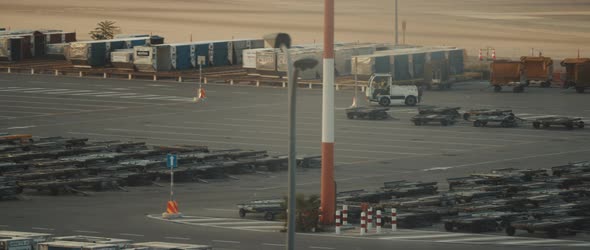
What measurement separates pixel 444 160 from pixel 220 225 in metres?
27.7

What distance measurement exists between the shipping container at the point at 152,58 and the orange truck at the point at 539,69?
32.7 metres

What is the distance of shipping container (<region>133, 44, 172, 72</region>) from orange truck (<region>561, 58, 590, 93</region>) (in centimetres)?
3648

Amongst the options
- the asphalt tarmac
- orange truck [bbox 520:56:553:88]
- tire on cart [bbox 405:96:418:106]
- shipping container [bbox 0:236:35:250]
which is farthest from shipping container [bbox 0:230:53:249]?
orange truck [bbox 520:56:553:88]

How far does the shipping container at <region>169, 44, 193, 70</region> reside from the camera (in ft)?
481

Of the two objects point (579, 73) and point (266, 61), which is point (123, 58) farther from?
point (579, 73)

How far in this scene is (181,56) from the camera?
148 meters

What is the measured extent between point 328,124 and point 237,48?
288 feet

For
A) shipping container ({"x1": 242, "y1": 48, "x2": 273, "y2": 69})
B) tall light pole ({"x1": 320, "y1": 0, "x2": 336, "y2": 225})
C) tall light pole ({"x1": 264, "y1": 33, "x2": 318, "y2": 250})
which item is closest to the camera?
tall light pole ({"x1": 264, "y1": 33, "x2": 318, "y2": 250})

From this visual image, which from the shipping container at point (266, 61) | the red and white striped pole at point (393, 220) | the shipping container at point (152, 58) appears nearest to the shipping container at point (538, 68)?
the shipping container at point (266, 61)

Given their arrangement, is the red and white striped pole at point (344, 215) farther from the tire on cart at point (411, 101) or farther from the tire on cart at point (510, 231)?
the tire on cart at point (411, 101)

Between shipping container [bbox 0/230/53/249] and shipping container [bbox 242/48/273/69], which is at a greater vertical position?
shipping container [bbox 242/48/273/69]

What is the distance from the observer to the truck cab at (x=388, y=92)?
12194cm

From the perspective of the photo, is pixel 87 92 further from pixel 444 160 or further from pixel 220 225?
pixel 220 225

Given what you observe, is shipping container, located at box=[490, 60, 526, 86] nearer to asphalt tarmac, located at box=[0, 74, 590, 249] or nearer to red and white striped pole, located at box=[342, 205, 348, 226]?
asphalt tarmac, located at box=[0, 74, 590, 249]
